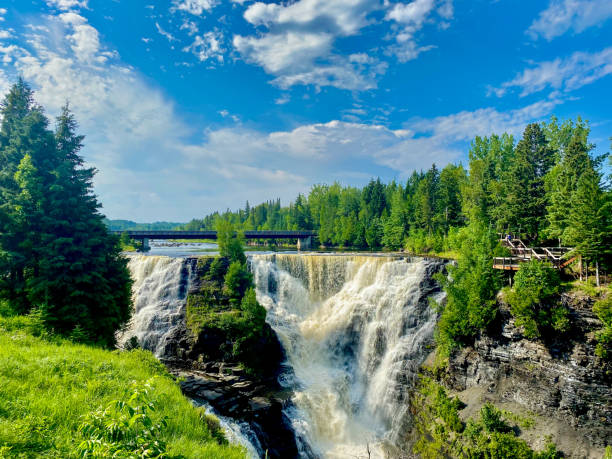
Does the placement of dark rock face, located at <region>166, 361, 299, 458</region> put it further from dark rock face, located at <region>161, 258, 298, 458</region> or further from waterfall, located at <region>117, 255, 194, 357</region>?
waterfall, located at <region>117, 255, 194, 357</region>

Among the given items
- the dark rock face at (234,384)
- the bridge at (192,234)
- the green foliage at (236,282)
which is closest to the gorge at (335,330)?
the dark rock face at (234,384)

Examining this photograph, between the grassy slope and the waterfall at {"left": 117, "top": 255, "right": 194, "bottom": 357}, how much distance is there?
19.0 metres

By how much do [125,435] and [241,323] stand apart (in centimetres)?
2443

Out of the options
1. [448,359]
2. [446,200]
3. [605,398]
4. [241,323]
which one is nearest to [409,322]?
[448,359]

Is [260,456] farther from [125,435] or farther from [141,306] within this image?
[141,306]

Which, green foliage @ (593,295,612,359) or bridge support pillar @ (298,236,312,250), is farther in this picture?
bridge support pillar @ (298,236,312,250)

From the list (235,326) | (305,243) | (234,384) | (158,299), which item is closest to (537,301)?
(234,384)

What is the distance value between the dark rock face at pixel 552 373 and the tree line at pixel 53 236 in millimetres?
24279

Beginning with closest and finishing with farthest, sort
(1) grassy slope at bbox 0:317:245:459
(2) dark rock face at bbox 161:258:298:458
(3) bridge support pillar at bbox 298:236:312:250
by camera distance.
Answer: (1) grassy slope at bbox 0:317:245:459 → (2) dark rock face at bbox 161:258:298:458 → (3) bridge support pillar at bbox 298:236:312:250

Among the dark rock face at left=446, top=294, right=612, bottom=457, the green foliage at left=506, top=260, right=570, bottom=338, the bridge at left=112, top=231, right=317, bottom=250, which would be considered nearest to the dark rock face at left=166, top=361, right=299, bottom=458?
the dark rock face at left=446, top=294, right=612, bottom=457

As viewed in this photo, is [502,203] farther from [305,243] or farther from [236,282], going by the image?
[305,243]

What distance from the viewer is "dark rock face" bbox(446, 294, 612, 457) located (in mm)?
16844

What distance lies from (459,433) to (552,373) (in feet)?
21.7

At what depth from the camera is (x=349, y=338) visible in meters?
29.5
